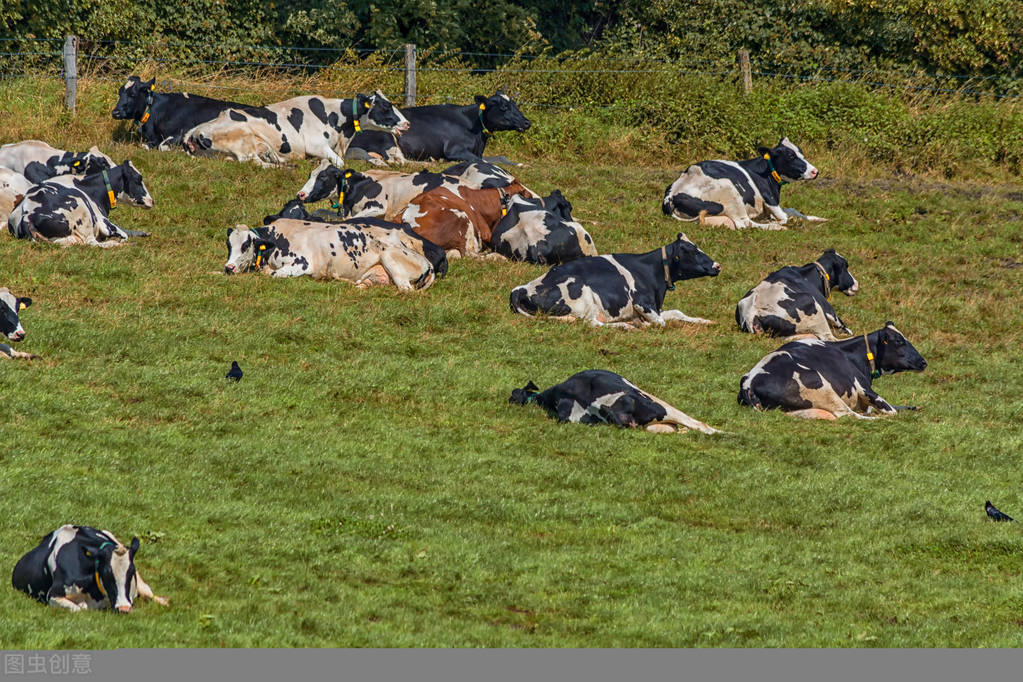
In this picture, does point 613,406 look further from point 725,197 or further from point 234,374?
point 725,197

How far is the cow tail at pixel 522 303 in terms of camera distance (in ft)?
61.6

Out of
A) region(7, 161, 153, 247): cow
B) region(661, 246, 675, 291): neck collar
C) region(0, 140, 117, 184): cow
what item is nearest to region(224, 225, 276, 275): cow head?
region(7, 161, 153, 247): cow

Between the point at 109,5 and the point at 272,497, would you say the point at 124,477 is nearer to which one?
the point at 272,497

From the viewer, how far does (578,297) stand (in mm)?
18625

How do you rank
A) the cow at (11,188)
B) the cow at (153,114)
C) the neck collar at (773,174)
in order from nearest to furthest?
the cow at (11,188)
the neck collar at (773,174)
the cow at (153,114)

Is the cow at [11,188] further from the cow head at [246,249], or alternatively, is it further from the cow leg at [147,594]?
the cow leg at [147,594]

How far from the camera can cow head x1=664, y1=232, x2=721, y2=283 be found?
1953 cm

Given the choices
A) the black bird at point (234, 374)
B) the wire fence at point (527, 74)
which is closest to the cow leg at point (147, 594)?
the black bird at point (234, 374)

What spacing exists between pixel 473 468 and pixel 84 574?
4424 millimetres

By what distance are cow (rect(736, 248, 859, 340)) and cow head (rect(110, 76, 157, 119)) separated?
A: 1245cm

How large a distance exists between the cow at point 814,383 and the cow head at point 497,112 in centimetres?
1281

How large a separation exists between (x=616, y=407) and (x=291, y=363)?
3.93 meters

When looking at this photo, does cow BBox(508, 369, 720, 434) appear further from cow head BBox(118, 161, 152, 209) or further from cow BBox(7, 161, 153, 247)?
cow head BBox(118, 161, 152, 209)

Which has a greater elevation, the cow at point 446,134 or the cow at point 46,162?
the cow at point 46,162
